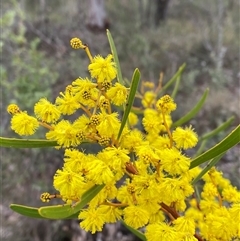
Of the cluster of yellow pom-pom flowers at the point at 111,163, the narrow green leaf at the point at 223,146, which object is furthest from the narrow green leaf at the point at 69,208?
the narrow green leaf at the point at 223,146

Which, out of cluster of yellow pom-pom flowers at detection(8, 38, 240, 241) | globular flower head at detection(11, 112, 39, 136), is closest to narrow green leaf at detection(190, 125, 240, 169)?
cluster of yellow pom-pom flowers at detection(8, 38, 240, 241)

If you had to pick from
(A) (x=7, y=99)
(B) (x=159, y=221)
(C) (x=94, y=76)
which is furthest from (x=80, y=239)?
(C) (x=94, y=76)

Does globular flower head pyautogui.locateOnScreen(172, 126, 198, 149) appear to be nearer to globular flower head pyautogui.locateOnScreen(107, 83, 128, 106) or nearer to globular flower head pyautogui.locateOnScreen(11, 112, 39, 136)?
globular flower head pyautogui.locateOnScreen(107, 83, 128, 106)

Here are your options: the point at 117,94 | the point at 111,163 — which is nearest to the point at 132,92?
the point at 117,94

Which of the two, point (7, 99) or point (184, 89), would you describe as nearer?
point (7, 99)

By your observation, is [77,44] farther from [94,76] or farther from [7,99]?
[7,99]
